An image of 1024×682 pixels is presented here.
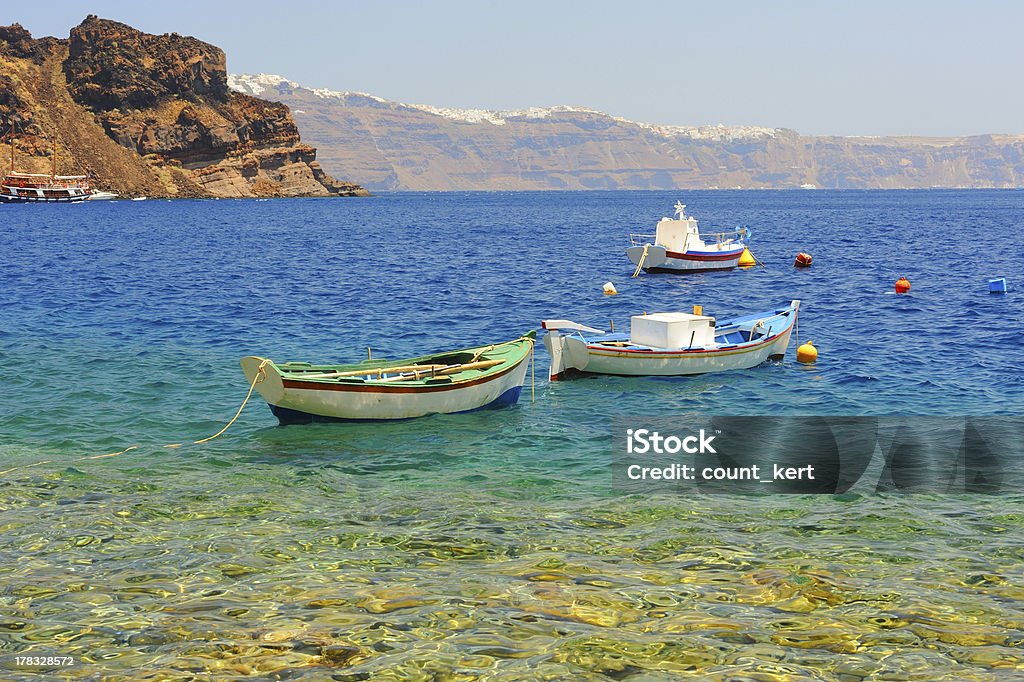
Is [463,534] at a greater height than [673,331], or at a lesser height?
lesser

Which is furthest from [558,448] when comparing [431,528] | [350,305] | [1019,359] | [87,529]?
[350,305]

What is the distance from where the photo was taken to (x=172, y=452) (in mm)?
17906

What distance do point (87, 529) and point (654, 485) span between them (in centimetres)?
854

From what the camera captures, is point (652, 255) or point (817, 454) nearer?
point (817, 454)

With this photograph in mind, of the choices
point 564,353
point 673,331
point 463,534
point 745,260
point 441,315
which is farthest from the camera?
point 745,260

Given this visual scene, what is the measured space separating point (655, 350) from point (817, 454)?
7495 millimetres

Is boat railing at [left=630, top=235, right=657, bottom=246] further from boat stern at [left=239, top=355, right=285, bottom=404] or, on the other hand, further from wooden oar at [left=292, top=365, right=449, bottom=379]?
boat stern at [left=239, top=355, right=285, bottom=404]

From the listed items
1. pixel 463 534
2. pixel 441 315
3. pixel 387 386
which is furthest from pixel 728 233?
pixel 463 534

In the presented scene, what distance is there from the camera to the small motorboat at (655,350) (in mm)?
24891

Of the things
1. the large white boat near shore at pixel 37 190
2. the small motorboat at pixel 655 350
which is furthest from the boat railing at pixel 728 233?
the large white boat near shore at pixel 37 190

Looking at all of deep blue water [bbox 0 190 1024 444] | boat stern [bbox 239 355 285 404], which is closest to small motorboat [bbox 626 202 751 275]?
deep blue water [bbox 0 190 1024 444]

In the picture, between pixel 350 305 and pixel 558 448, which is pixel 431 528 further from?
pixel 350 305

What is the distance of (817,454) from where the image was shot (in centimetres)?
1814

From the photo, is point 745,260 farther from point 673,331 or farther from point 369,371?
point 369,371
